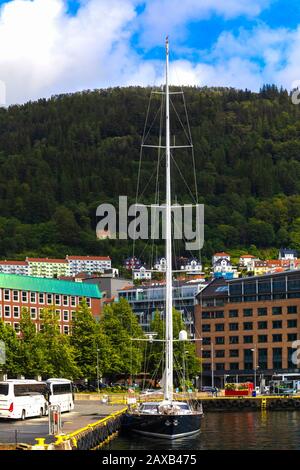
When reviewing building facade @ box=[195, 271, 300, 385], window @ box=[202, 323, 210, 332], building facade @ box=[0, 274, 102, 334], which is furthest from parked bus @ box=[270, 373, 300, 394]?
building facade @ box=[0, 274, 102, 334]

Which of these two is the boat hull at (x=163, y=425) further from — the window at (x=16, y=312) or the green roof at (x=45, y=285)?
the window at (x=16, y=312)

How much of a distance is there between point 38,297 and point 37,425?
10674 cm

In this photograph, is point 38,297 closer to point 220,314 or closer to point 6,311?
point 6,311

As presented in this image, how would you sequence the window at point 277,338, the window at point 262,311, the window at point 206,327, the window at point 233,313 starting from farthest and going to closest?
the window at point 206,327 → the window at point 233,313 → the window at point 262,311 → the window at point 277,338

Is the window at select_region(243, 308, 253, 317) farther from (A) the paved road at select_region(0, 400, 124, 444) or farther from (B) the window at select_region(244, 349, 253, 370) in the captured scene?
(A) the paved road at select_region(0, 400, 124, 444)

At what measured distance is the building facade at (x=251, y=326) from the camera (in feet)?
532

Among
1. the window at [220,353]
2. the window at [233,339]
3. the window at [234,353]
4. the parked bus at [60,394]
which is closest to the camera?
the parked bus at [60,394]

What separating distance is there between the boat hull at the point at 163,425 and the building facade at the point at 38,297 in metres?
81.6

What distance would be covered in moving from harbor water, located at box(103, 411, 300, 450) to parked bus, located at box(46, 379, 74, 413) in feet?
17.9

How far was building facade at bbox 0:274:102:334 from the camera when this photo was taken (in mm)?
158625

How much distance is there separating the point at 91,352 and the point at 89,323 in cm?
401

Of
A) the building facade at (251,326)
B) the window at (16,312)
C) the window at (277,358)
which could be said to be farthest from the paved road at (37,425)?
the building facade at (251,326)

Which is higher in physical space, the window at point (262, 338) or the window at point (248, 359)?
the window at point (262, 338)

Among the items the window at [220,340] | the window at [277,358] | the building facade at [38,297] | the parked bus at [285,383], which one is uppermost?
the building facade at [38,297]
